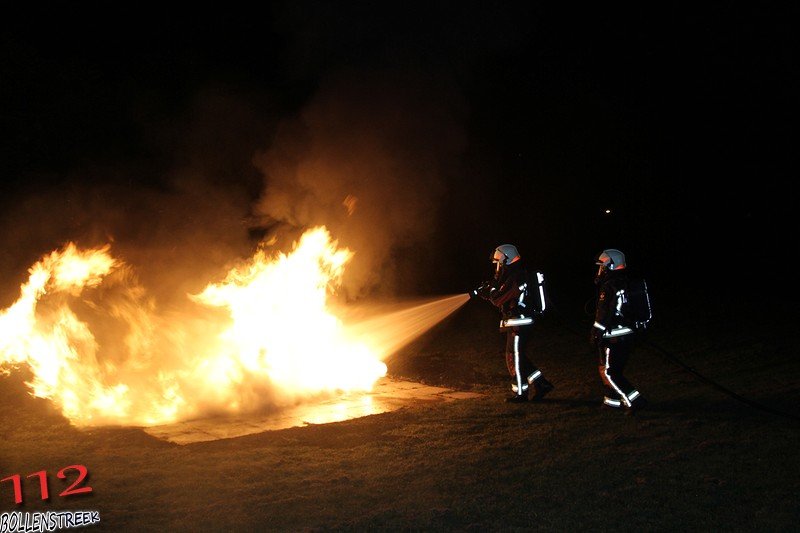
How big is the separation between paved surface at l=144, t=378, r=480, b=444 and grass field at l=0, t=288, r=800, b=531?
0.38m

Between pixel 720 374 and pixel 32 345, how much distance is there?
1034 centimetres

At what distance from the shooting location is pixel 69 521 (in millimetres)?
5141

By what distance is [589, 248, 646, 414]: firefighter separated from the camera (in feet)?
27.1

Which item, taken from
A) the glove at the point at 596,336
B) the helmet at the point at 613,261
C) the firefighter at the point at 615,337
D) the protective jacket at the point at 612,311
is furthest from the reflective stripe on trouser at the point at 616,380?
the helmet at the point at 613,261

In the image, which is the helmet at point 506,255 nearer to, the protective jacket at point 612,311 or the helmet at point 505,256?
the helmet at point 505,256

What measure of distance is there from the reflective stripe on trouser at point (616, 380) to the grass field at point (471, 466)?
22 centimetres

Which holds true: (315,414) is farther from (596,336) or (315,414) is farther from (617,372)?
(617,372)

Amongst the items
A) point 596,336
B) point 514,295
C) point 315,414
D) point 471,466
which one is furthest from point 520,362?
point 471,466

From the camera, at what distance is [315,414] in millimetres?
8945

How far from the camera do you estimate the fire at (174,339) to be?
8.88 m

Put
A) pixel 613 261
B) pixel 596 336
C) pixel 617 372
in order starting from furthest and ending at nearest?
1. pixel 613 261
2. pixel 596 336
3. pixel 617 372

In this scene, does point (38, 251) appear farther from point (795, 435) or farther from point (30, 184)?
point (795, 435)

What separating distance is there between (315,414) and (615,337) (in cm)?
412

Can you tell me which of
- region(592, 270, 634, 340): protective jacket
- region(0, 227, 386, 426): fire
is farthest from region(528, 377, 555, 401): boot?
region(0, 227, 386, 426): fire
